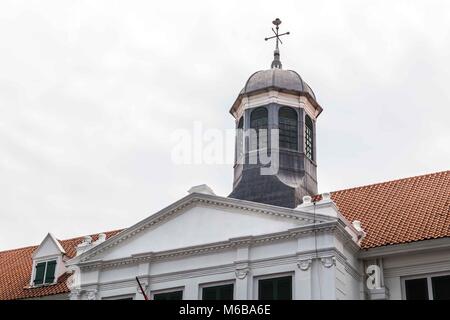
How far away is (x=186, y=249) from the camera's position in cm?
2936

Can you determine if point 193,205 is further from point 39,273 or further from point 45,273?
point 39,273

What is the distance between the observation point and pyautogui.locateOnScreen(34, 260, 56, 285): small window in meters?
37.0

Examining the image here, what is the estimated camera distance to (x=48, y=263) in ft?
123

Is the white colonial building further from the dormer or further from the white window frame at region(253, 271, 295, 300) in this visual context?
the dormer

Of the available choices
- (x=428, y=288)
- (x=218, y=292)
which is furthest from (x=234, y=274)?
(x=428, y=288)

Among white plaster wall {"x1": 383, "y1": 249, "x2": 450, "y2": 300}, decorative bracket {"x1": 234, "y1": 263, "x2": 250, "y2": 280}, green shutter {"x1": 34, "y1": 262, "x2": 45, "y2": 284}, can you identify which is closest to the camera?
white plaster wall {"x1": 383, "y1": 249, "x2": 450, "y2": 300}

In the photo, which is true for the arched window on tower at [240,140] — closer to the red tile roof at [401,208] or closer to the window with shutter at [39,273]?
the red tile roof at [401,208]

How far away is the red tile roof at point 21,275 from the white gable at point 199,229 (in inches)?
230

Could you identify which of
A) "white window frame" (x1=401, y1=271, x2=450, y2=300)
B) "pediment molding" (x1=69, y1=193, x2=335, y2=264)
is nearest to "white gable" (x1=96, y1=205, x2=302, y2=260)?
"pediment molding" (x1=69, y1=193, x2=335, y2=264)

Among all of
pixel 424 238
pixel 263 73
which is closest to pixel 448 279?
pixel 424 238

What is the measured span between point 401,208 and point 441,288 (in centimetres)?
485

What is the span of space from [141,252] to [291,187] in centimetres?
658

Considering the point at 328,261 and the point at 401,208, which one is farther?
the point at 401,208

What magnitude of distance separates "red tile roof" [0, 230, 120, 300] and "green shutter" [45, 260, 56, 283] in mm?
595
